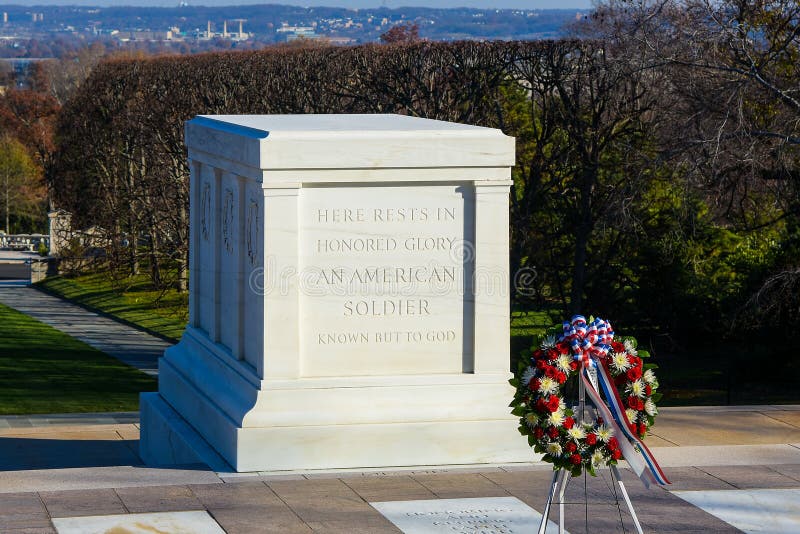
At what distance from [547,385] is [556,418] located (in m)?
0.17

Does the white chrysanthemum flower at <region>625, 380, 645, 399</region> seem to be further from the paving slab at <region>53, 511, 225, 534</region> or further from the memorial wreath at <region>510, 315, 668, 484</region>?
the paving slab at <region>53, 511, 225, 534</region>

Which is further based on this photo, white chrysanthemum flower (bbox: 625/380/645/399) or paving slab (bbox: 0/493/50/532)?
paving slab (bbox: 0/493/50/532)

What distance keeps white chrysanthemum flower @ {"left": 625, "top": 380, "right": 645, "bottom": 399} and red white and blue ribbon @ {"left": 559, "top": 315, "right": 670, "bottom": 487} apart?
94 mm

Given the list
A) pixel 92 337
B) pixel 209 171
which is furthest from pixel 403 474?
pixel 92 337

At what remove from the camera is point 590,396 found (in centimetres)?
608

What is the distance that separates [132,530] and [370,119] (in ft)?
14.6

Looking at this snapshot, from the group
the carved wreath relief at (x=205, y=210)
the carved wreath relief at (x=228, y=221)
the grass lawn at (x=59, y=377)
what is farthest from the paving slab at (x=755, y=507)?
the grass lawn at (x=59, y=377)

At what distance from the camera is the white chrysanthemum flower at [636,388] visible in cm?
610

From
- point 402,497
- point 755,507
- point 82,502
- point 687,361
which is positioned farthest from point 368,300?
point 687,361

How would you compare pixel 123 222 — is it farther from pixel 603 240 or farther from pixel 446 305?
pixel 446 305

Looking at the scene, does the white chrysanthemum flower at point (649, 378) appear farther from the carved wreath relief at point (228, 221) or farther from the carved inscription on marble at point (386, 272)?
the carved wreath relief at point (228, 221)

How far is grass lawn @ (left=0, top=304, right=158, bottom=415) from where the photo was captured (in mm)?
15488

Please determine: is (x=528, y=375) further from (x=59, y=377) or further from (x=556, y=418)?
(x=59, y=377)

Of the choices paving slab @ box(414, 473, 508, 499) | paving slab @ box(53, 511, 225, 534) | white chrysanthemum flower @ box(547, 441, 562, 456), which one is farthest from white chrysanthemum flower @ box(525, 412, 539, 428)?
Result: paving slab @ box(53, 511, 225, 534)
